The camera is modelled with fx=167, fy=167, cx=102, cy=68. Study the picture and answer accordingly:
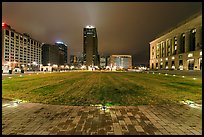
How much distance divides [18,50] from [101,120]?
153270 millimetres

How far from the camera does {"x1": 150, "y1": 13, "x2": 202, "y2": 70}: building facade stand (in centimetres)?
7512

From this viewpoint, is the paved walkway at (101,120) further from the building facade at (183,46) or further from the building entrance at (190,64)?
the building entrance at (190,64)

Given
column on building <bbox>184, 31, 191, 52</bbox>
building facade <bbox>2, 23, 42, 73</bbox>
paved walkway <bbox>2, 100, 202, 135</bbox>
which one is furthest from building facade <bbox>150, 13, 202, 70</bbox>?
building facade <bbox>2, 23, 42, 73</bbox>

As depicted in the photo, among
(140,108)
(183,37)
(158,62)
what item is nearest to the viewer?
(140,108)

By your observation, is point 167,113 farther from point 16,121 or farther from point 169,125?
point 16,121

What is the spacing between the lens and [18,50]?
463ft

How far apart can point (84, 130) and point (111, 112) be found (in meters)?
2.25

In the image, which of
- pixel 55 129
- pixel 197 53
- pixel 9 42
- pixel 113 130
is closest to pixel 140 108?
pixel 113 130

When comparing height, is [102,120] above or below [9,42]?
below

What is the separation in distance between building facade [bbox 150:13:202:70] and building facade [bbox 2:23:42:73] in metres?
98.0

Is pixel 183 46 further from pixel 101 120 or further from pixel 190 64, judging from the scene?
pixel 101 120

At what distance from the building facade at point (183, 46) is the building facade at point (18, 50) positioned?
322 ft

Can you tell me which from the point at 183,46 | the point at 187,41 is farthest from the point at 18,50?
the point at 187,41

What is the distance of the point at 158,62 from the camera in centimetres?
12606
